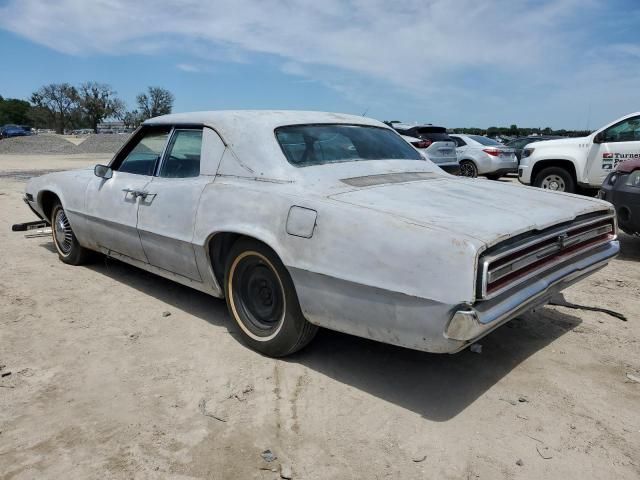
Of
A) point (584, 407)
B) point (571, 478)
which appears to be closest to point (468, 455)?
point (571, 478)

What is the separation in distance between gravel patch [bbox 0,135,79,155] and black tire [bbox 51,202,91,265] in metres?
27.6

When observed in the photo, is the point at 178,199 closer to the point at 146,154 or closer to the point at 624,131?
the point at 146,154

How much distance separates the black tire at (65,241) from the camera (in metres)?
5.39

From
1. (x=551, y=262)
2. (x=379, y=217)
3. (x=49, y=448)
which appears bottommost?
(x=49, y=448)

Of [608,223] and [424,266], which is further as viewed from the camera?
[608,223]

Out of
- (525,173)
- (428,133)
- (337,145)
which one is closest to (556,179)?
(525,173)

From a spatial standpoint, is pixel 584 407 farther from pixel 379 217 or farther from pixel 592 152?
pixel 592 152

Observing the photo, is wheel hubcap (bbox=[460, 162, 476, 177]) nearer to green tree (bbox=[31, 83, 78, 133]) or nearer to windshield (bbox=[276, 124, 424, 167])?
windshield (bbox=[276, 124, 424, 167])

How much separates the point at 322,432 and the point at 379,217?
1.10 m

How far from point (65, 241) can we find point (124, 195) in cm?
157

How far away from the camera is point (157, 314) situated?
166 inches

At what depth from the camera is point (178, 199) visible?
150 inches

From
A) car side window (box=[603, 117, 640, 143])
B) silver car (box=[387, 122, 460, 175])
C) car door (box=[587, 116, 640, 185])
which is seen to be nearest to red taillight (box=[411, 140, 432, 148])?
silver car (box=[387, 122, 460, 175])

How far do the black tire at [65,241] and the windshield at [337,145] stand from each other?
2.86 meters
